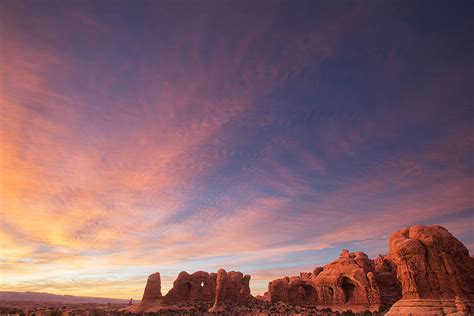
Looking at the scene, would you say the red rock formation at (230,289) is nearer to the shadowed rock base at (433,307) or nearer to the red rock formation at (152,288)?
the red rock formation at (152,288)

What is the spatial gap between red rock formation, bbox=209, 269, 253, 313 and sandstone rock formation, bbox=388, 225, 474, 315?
35.1m

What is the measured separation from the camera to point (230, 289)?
209 feet

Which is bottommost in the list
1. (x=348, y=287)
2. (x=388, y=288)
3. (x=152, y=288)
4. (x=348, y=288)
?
(x=388, y=288)

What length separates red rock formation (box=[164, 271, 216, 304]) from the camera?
62.9m

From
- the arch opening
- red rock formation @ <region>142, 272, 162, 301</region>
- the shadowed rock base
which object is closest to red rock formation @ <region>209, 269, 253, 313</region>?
red rock formation @ <region>142, 272, 162, 301</region>

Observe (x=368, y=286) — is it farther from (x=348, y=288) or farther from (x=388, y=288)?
(x=348, y=288)

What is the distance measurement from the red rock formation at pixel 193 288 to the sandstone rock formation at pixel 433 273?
4253 cm

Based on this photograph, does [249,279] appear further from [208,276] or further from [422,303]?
[422,303]

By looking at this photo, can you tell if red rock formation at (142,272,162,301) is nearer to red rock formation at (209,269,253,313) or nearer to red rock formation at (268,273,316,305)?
red rock formation at (209,269,253,313)

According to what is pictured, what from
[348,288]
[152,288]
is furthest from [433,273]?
[152,288]

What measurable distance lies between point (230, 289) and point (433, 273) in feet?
137

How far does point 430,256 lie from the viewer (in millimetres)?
34469

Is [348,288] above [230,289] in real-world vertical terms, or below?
below

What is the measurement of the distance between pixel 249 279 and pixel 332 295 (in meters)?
19.8
